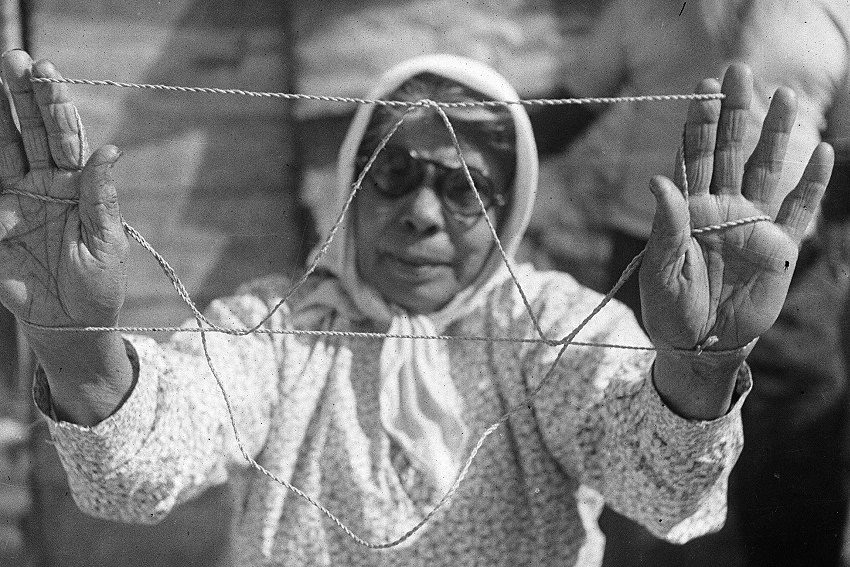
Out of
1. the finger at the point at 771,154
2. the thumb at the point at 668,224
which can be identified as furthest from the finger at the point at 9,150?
the finger at the point at 771,154

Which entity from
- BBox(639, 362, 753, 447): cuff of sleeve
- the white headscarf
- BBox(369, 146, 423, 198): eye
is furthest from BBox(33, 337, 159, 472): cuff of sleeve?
BBox(639, 362, 753, 447): cuff of sleeve

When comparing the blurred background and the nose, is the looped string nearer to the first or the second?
the nose

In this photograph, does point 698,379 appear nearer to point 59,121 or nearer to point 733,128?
point 733,128

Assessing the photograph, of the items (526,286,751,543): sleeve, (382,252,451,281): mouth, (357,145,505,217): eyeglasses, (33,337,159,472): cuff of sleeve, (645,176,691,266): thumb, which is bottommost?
(526,286,751,543): sleeve

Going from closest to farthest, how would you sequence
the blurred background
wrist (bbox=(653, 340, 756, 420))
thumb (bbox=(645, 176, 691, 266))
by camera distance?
thumb (bbox=(645, 176, 691, 266))
wrist (bbox=(653, 340, 756, 420))
the blurred background

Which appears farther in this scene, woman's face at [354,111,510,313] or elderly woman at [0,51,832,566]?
woman's face at [354,111,510,313]

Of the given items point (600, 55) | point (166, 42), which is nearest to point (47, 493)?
point (166, 42)

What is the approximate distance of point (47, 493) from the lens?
2090 mm

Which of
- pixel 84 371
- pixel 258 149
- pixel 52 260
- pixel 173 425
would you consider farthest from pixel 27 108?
pixel 258 149

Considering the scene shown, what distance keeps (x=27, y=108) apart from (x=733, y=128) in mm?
813

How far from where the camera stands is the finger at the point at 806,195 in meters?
1.17

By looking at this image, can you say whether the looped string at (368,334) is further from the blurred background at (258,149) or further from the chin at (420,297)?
the blurred background at (258,149)

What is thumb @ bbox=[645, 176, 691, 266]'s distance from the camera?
110cm

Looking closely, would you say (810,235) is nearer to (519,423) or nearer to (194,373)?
(519,423)
